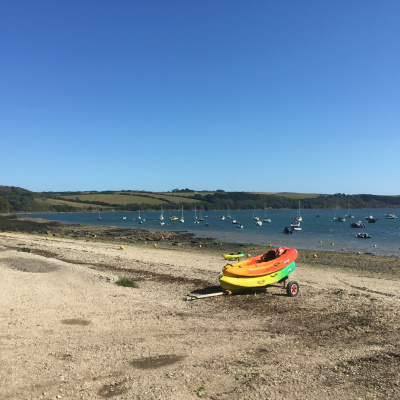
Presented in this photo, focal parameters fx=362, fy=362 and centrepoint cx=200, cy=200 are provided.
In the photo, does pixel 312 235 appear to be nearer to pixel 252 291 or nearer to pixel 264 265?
pixel 252 291

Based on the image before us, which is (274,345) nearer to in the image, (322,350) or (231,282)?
(322,350)

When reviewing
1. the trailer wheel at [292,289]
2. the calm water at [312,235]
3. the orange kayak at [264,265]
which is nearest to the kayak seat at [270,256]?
the orange kayak at [264,265]

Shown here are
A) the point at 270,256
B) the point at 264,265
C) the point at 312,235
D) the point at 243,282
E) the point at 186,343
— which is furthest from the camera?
the point at 312,235

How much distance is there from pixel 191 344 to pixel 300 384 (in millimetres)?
3015

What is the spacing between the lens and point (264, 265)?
49.6 feet

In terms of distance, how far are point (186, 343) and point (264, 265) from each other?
22.1ft

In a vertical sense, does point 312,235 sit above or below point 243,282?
below

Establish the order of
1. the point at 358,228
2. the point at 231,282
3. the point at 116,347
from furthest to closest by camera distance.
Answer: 1. the point at 358,228
2. the point at 231,282
3. the point at 116,347

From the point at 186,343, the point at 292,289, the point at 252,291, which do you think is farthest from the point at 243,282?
the point at 186,343

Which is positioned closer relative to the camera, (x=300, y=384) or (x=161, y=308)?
(x=300, y=384)

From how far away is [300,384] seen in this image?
7016 millimetres

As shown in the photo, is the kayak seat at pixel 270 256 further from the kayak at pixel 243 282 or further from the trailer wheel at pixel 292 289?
the trailer wheel at pixel 292 289

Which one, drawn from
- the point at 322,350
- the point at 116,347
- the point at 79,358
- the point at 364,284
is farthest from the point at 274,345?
the point at 364,284

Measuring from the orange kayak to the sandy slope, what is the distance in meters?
1.00
